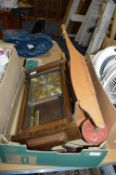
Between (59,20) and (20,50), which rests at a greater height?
(20,50)

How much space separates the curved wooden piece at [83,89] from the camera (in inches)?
29.8

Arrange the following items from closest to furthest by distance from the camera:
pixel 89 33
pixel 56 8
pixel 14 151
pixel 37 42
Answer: pixel 14 151 < pixel 37 42 < pixel 89 33 < pixel 56 8

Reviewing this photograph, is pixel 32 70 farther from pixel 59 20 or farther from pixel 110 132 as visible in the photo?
pixel 59 20

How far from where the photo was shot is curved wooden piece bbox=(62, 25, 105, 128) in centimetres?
76

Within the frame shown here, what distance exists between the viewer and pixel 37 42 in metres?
1.56

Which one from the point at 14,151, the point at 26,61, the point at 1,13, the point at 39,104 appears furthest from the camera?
the point at 1,13

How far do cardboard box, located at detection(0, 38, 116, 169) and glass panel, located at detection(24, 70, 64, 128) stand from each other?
0.40 feet

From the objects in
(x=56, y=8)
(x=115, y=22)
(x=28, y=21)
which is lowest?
(x=28, y=21)

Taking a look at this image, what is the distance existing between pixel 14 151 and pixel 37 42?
97 centimetres

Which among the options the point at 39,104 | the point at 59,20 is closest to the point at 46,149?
the point at 39,104

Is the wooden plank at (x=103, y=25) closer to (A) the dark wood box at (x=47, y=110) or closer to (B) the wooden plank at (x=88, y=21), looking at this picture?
(B) the wooden plank at (x=88, y=21)

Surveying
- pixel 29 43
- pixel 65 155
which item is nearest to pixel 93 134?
pixel 65 155

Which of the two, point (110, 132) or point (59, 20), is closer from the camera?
point (110, 132)

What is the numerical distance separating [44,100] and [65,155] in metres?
0.30
